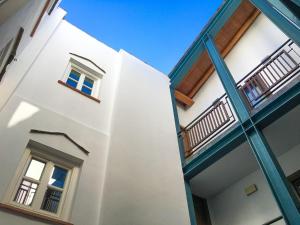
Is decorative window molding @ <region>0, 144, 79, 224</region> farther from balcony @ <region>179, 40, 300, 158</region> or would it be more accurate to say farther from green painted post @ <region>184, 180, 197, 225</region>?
balcony @ <region>179, 40, 300, 158</region>

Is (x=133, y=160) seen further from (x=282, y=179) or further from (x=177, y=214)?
(x=282, y=179)

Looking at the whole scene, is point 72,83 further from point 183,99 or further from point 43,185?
point 183,99

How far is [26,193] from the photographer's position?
154 inches

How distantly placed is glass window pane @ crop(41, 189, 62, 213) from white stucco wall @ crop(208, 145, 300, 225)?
4.37 m

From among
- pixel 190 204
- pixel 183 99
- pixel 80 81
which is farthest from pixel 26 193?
pixel 183 99

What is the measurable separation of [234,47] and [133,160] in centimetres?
622

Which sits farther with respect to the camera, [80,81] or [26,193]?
[80,81]

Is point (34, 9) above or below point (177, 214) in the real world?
above

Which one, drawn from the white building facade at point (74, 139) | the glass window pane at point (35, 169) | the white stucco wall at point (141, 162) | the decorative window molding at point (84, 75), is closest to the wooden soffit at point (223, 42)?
the white stucco wall at point (141, 162)

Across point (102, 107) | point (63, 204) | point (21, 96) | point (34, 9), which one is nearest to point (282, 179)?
Answer: point (63, 204)

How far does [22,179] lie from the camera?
4027 millimetres

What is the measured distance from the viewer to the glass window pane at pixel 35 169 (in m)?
4.18

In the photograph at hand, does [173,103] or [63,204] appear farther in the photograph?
[173,103]

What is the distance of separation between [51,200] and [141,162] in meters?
2.17
